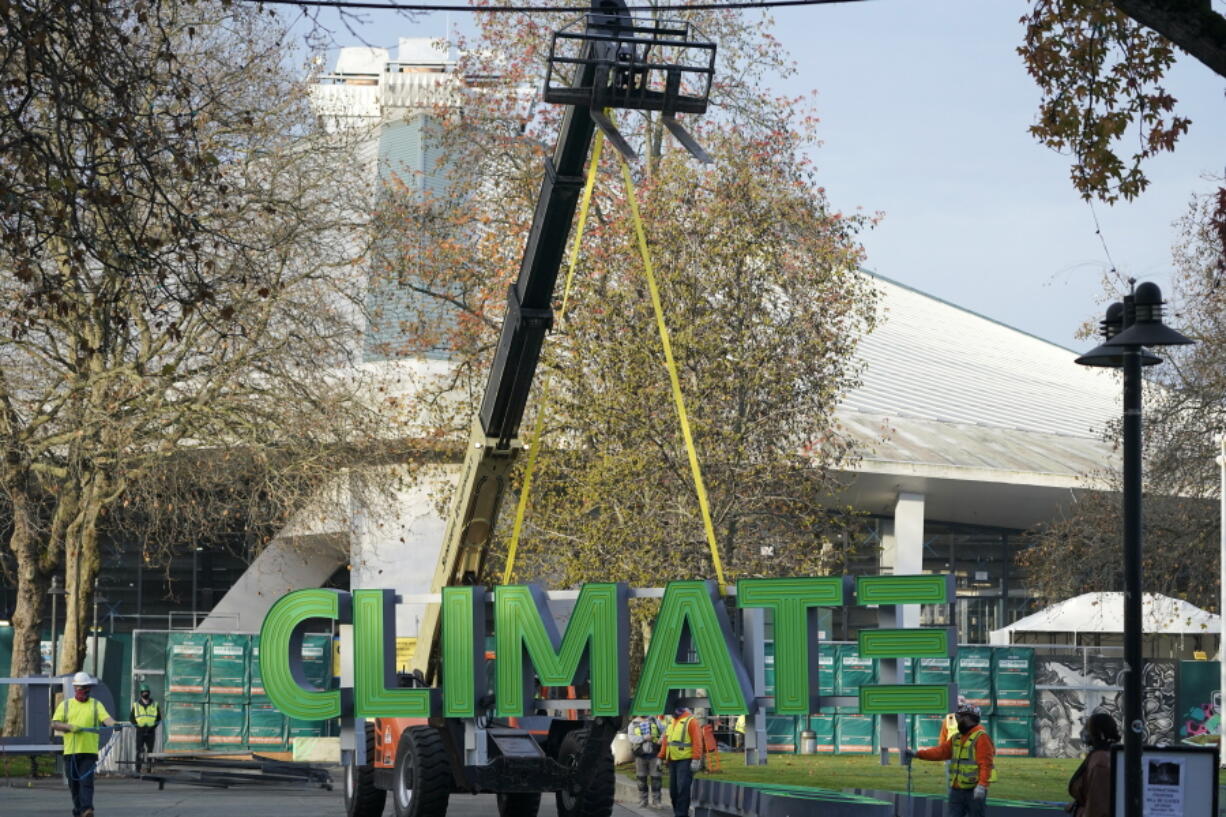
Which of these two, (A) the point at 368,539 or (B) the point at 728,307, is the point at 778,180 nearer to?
(B) the point at 728,307

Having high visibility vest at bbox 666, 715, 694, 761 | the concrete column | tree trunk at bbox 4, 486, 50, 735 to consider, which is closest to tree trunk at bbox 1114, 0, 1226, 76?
high visibility vest at bbox 666, 715, 694, 761

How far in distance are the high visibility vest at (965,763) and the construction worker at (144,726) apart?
19586mm

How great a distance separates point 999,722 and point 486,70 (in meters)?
17.5

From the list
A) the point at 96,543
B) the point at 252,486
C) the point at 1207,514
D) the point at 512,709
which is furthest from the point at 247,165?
the point at 1207,514

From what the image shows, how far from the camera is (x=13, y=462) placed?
27109mm

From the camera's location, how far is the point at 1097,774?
12320mm

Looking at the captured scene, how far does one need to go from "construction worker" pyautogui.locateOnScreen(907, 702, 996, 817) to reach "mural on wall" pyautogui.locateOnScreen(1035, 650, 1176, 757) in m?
21.4

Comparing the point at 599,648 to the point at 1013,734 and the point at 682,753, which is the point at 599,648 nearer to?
the point at 682,753

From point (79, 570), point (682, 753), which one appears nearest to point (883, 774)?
point (682, 753)

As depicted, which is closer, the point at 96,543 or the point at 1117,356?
the point at 1117,356

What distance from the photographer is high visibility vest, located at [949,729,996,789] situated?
58.3 ft

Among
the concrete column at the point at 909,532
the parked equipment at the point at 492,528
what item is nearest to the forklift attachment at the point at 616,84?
the parked equipment at the point at 492,528

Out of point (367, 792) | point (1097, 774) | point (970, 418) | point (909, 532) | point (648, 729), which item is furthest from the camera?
point (970, 418)

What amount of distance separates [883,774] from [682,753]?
9.56 meters
